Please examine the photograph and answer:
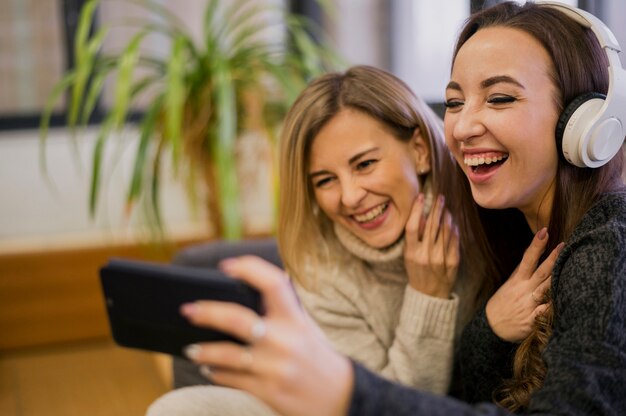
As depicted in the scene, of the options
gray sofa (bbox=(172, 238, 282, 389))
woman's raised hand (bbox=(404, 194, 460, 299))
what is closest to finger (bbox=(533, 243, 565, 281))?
woman's raised hand (bbox=(404, 194, 460, 299))

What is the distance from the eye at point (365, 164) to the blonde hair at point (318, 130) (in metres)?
0.07

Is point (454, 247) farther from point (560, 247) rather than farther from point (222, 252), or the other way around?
point (222, 252)

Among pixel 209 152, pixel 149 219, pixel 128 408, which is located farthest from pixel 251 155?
pixel 128 408

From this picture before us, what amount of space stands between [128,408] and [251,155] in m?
0.90

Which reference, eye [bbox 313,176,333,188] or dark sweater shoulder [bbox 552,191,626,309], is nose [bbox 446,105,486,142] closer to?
dark sweater shoulder [bbox 552,191,626,309]

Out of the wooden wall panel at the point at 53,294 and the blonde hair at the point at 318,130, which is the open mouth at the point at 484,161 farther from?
the wooden wall panel at the point at 53,294

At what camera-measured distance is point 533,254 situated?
1.27 meters

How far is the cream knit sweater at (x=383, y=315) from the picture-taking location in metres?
1.47

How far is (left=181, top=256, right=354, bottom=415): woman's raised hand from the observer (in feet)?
2.65

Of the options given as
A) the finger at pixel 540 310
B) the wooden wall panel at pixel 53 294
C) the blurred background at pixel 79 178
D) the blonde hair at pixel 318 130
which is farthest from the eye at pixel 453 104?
the wooden wall panel at pixel 53 294

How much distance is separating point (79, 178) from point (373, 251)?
2.20 meters

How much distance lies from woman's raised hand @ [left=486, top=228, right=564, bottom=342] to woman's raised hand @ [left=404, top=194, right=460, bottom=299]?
15cm

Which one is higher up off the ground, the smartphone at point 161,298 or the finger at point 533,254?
the smartphone at point 161,298

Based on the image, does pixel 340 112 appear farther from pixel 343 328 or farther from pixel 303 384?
pixel 303 384
